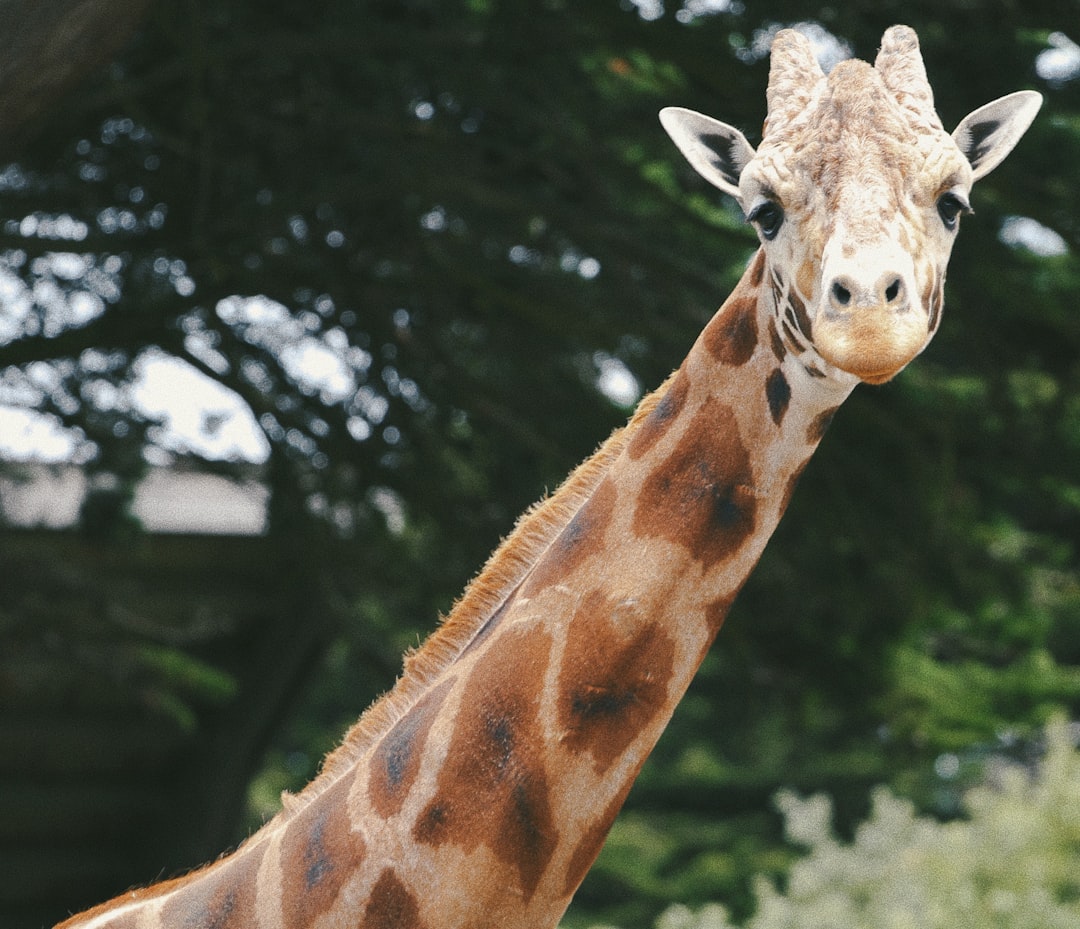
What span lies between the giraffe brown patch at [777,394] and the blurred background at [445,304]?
7.57 ft

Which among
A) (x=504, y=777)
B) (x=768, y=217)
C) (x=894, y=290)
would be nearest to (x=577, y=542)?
(x=504, y=777)

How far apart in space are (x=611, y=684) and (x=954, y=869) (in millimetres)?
4669

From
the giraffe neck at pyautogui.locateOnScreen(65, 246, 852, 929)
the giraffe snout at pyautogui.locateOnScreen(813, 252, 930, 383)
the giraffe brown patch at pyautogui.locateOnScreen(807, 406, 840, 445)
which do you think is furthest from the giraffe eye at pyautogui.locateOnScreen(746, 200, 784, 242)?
the giraffe brown patch at pyautogui.locateOnScreen(807, 406, 840, 445)

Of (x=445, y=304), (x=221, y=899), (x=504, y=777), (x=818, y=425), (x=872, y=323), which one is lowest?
(x=445, y=304)

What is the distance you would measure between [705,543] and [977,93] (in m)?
3.08

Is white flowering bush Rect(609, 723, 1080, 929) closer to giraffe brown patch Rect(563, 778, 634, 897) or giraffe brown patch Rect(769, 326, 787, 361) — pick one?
giraffe brown patch Rect(563, 778, 634, 897)

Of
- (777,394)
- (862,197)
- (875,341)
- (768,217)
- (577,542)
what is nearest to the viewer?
(875,341)

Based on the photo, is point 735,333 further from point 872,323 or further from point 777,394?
point 872,323

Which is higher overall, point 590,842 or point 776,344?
point 776,344

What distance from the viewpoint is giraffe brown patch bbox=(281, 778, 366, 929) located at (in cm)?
245

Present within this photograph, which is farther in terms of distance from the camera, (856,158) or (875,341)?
(856,158)

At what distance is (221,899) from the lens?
2.61m

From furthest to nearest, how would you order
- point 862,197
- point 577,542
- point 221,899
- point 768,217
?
point 221,899
point 577,542
point 768,217
point 862,197

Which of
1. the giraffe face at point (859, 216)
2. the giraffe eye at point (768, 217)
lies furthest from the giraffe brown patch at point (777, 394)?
the giraffe eye at point (768, 217)
